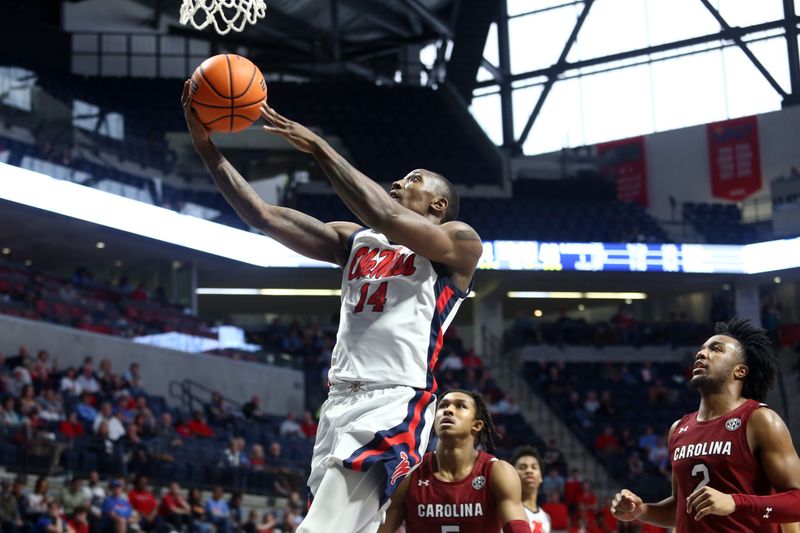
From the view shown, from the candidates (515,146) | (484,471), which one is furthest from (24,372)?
(515,146)

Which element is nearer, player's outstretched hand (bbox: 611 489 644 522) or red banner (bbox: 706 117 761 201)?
player's outstretched hand (bbox: 611 489 644 522)

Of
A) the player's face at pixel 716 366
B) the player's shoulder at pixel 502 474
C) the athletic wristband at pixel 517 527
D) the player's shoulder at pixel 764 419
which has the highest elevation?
the player's face at pixel 716 366

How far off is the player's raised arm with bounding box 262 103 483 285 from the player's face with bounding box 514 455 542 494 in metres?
3.45

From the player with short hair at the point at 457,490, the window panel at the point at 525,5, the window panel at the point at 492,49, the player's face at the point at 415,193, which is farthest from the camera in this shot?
the window panel at the point at 492,49

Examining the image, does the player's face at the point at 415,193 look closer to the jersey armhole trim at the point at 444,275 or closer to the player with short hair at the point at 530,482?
the jersey armhole trim at the point at 444,275

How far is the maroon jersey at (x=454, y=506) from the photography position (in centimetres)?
562

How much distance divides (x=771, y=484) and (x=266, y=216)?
2.34m

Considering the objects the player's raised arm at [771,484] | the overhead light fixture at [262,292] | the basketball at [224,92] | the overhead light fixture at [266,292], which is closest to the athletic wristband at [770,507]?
the player's raised arm at [771,484]

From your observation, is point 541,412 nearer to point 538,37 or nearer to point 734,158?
point 734,158

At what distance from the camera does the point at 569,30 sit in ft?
99.7

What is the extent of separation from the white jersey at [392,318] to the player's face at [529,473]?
324 cm

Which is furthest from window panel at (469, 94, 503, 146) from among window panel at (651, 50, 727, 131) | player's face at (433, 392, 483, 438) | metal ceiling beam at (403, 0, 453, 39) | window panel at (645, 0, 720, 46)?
player's face at (433, 392, 483, 438)

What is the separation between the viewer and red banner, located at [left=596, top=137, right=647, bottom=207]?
30000mm

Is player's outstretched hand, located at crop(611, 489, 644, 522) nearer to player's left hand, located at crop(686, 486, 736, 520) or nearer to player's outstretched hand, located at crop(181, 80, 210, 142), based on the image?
player's left hand, located at crop(686, 486, 736, 520)
